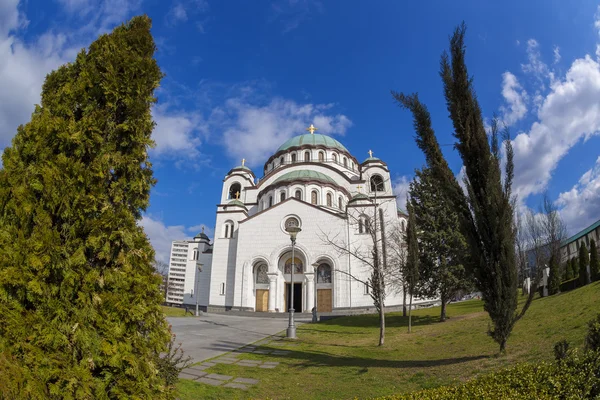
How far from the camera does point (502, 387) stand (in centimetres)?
340

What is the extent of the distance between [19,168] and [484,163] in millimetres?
7692

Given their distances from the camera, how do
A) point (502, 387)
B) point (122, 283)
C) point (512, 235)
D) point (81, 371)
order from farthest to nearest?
point (512, 235)
point (502, 387)
point (122, 283)
point (81, 371)

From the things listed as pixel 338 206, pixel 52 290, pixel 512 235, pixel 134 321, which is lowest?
pixel 134 321

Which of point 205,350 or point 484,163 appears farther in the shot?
point 205,350

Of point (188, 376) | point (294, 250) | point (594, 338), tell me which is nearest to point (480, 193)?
point (594, 338)

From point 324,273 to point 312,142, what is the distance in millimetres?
18296

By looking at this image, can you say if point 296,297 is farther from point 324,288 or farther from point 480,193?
point 480,193

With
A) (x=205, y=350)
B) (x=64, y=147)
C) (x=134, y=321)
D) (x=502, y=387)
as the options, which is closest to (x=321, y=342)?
(x=205, y=350)

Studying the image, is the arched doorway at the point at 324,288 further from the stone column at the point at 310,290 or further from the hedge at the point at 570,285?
the hedge at the point at 570,285

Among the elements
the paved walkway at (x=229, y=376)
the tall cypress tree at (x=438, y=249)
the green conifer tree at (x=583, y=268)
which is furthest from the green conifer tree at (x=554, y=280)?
the paved walkway at (x=229, y=376)

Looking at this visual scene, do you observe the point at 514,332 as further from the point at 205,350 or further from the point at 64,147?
the point at 64,147

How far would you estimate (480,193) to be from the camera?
6910mm

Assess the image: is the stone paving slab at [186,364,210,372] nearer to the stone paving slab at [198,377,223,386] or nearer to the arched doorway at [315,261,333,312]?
the stone paving slab at [198,377,223,386]

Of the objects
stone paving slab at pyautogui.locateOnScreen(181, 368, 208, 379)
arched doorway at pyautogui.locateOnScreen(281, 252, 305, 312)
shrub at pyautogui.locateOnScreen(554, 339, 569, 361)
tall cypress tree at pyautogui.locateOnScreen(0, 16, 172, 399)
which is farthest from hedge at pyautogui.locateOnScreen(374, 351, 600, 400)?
arched doorway at pyautogui.locateOnScreen(281, 252, 305, 312)
